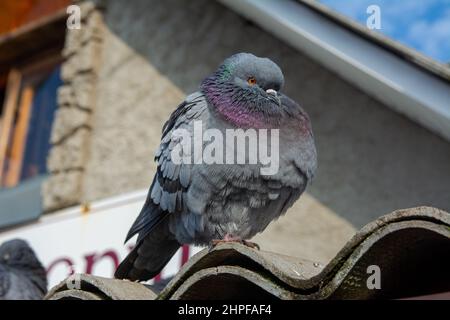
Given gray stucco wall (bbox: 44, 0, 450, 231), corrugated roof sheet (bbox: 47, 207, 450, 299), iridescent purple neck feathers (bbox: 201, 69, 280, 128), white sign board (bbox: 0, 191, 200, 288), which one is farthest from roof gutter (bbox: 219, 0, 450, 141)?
corrugated roof sheet (bbox: 47, 207, 450, 299)

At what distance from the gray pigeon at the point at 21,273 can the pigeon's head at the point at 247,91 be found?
1.44 meters

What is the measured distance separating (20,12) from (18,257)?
554 centimetres

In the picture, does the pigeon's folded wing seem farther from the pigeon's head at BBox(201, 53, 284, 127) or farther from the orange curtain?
the orange curtain

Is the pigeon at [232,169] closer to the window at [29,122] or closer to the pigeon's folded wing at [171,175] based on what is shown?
the pigeon's folded wing at [171,175]

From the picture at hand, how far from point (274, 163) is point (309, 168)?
0.17m

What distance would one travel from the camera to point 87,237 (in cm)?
Result: 552

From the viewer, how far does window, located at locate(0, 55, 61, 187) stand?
7.10 meters

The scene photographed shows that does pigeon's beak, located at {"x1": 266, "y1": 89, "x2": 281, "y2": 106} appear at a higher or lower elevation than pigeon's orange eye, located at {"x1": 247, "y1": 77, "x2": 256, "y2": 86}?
lower

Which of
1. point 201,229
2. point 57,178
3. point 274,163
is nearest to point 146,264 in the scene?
point 201,229

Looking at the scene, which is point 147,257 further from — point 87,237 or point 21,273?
point 87,237

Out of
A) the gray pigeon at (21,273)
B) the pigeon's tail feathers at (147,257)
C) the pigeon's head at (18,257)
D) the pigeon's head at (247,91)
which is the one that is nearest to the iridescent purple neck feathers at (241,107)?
the pigeon's head at (247,91)

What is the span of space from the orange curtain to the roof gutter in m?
4.17

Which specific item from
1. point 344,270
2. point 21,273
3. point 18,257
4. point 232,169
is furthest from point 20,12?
point 344,270
